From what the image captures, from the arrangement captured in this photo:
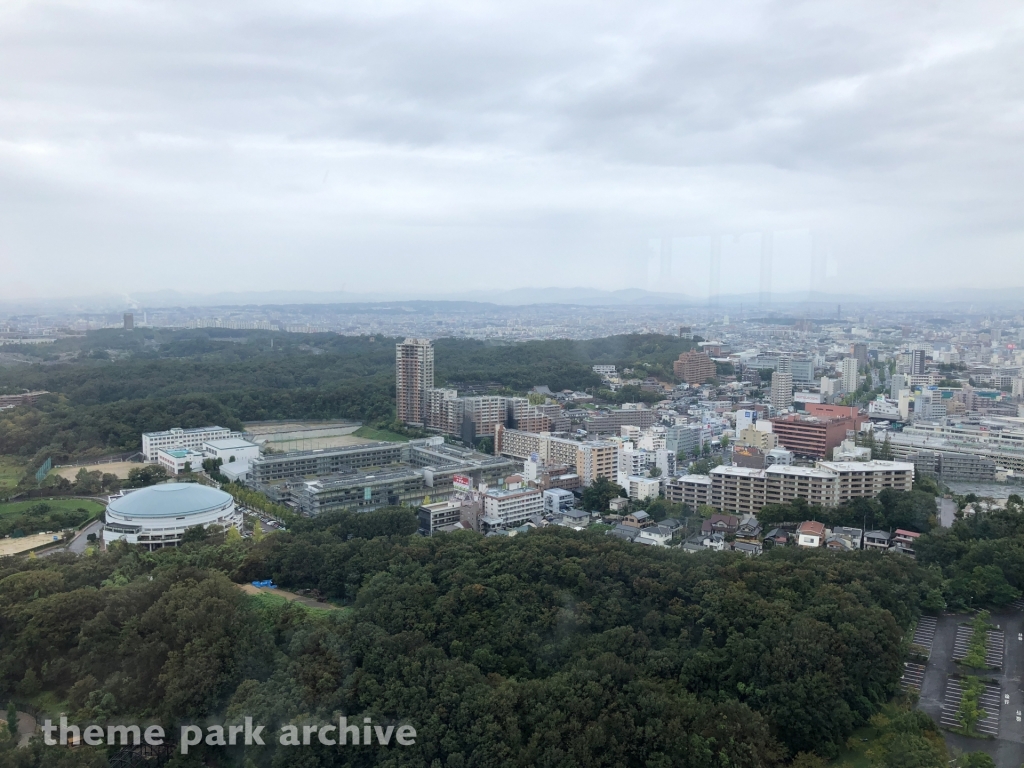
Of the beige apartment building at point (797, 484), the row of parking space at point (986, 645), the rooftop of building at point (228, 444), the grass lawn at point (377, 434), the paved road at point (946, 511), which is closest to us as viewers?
the row of parking space at point (986, 645)

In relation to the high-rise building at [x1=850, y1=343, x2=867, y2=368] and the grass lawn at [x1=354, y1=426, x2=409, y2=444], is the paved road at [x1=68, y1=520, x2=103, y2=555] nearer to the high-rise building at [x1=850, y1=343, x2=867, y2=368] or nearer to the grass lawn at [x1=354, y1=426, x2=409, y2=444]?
the grass lawn at [x1=354, y1=426, x2=409, y2=444]

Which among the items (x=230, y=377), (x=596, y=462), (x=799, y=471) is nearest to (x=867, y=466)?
(x=799, y=471)

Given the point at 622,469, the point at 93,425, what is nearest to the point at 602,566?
the point at 622,469

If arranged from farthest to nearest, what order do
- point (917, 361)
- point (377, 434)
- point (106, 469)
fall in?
point (917, 361) < point (377, 434) < point (106, 469)

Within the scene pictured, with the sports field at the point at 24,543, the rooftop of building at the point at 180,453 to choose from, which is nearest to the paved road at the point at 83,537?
the sports field at the point at 24,543

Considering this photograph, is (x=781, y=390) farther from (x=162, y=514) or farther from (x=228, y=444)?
(x=162, y=514)

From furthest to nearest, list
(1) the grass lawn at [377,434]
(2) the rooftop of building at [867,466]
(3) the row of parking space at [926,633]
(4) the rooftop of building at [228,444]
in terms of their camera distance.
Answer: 1. (1) the grass lawn at [377,434]
2. (4) the rooftop of building at [228,444]
3. (2) the rooftop of building at [867,466]
4. (3) the row of parking space at [926,633]

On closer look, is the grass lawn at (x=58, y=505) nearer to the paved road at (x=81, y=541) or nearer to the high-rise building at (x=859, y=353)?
the paved road at (x=81, y=541)
